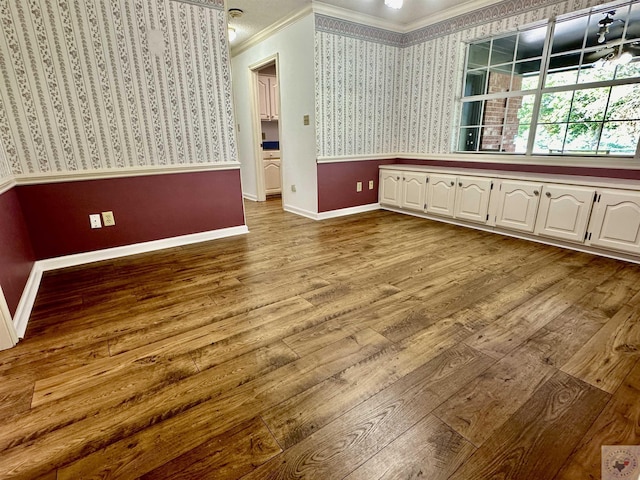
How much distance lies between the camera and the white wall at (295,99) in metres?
3.97

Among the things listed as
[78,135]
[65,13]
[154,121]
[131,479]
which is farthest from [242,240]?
[131,479]

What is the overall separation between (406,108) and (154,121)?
10.7 ft

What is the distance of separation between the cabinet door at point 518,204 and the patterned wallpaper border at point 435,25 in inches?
65.8

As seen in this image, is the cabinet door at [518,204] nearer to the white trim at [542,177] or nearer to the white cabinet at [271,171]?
the white trim at [542,177]

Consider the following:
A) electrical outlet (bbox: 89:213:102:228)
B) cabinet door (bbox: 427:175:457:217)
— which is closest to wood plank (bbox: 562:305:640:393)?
cabinet door (bbox: 427:175:457:217)

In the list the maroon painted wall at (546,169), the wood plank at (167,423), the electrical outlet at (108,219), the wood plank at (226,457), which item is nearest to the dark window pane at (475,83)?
the maroon painted wall at (546,169)

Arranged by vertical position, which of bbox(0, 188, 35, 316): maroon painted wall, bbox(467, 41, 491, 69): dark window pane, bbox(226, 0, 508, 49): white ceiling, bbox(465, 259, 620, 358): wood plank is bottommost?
bbox(465, 259, 620, 358): wood plank

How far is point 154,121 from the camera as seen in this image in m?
3.04

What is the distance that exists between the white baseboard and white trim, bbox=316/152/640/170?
161cm

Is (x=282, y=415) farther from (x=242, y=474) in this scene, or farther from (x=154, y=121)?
(x=154, y=121)

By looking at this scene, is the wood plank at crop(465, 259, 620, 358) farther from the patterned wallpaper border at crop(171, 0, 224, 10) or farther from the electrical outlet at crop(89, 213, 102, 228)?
the patterned wallpaper border at crop(171, 0, 224, 10)

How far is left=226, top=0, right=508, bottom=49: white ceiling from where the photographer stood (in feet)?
11.9

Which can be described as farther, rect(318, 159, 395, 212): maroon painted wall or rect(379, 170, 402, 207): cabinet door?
Result: rect(379, 170, 402, 207): cabinet door

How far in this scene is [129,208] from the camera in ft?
10.1
